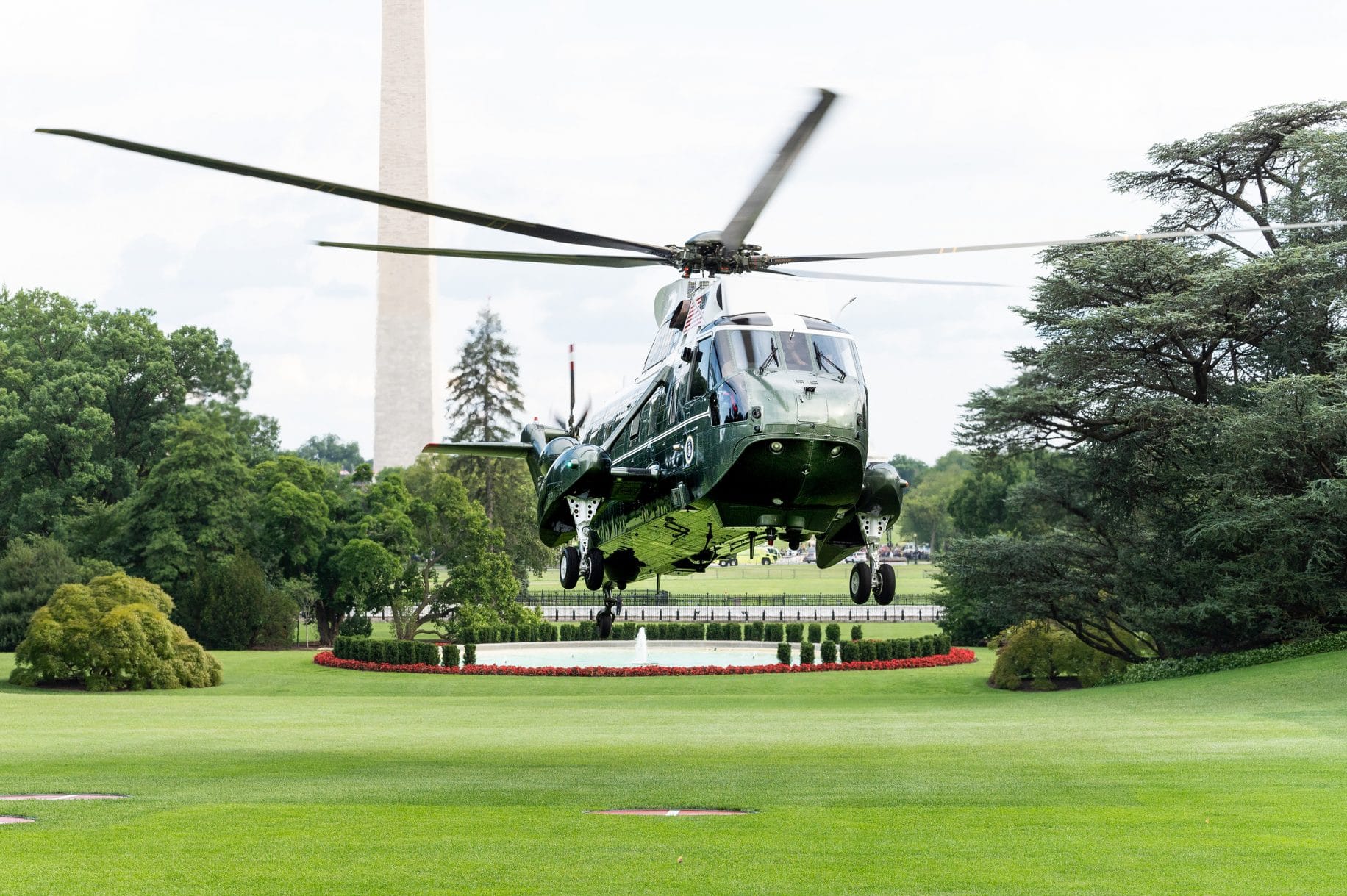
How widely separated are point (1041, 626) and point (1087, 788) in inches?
1089

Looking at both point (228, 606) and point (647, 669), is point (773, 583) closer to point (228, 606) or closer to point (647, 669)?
point (228, 606)

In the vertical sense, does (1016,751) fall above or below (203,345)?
below

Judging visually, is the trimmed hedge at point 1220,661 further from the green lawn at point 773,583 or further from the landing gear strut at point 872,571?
the green lawn at point 773,583

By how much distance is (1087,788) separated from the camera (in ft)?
64.0

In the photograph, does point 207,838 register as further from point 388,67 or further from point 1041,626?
point 388,67

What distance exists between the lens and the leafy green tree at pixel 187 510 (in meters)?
61.0

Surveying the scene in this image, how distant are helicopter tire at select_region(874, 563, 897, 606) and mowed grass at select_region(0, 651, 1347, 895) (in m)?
2.76

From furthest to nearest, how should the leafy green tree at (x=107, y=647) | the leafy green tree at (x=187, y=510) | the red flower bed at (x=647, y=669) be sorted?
the leafy green tree at (x=187, y=510) < the red flower bed at (x=647, y=669) < the leafy green tree at (x=107, y=647)

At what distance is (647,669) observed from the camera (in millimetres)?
48188

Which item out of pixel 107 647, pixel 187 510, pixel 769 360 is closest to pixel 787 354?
pixel 769 360

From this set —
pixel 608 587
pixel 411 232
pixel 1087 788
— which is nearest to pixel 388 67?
pixel 411 232

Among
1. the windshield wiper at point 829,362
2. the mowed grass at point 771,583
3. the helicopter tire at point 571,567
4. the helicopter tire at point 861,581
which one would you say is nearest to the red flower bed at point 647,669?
the helicopter tire at point 571,567

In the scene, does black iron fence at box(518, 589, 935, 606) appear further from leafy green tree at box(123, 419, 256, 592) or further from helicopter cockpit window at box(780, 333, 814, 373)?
helicopter cockpit window at box(780, 333, 814, 373)

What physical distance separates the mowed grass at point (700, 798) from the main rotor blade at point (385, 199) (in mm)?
7049
